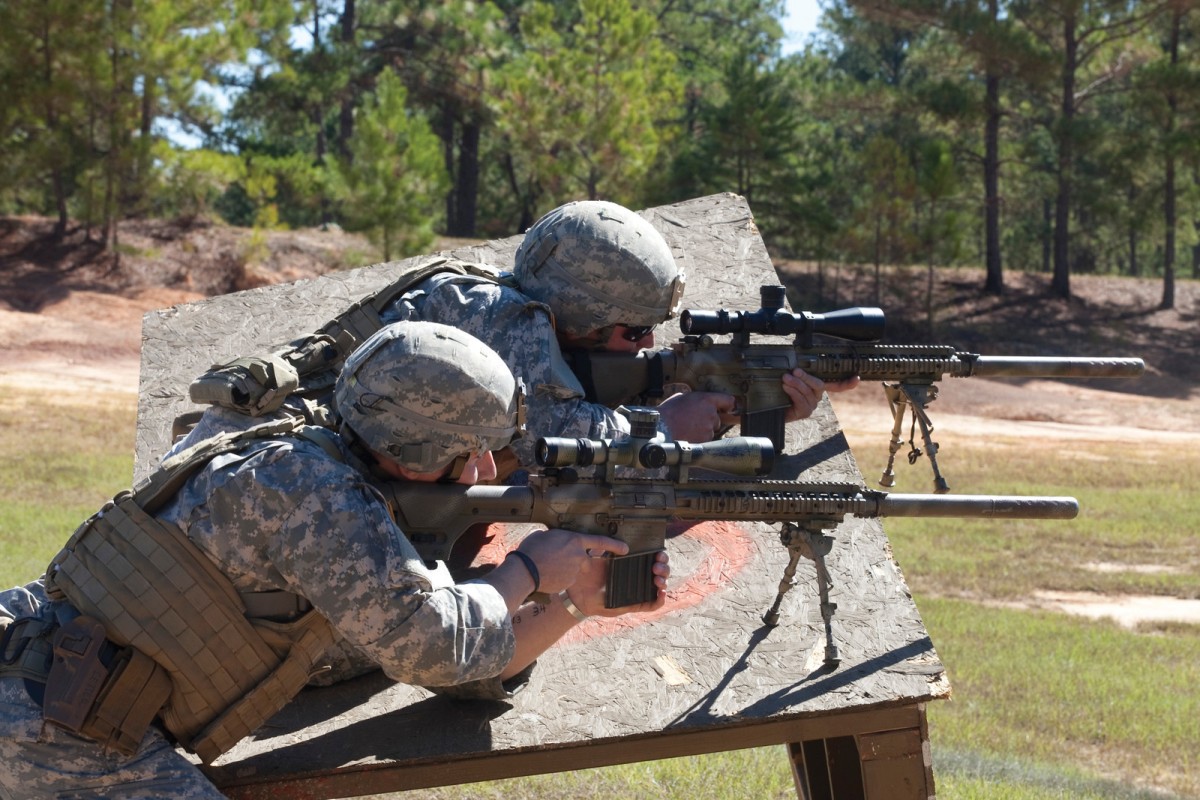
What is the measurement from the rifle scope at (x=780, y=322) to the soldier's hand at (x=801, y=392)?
173 millimetres

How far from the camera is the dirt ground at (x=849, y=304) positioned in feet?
73.6

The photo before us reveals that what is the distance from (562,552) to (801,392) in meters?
2.00

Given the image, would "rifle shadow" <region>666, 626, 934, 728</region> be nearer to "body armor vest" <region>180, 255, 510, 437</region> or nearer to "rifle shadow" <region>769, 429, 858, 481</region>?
"rifle shadow" <region>769, 429, 858, 481</region>

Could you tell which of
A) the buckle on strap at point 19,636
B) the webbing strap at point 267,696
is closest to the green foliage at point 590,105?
the webbing strap at point 267,696

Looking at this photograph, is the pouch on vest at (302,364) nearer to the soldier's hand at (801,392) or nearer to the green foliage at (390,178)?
the soldier's hand at (801,392)

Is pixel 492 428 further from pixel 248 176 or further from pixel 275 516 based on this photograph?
pixel 248 176

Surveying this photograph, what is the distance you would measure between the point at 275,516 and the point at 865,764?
214 centimetres

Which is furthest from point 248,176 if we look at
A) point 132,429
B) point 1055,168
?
point 1055,168

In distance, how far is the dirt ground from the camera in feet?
73.6

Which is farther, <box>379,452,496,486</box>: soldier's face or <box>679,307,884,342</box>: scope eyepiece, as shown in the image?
<box>679,307,884,342</box>: scope eyepiece

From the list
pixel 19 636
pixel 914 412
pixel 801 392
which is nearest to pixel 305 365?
pixel 19 636

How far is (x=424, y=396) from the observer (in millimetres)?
3422

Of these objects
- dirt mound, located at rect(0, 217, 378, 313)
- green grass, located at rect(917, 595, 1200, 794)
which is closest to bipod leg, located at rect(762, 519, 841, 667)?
green grass, located at rect(917, 595, 1200, 794)

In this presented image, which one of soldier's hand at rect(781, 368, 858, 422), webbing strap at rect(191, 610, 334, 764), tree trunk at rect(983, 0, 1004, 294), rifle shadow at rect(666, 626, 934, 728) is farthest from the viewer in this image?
tree trunk at rect(983, 0, 1004, 294)
